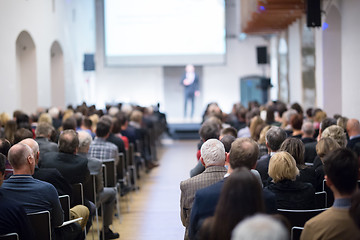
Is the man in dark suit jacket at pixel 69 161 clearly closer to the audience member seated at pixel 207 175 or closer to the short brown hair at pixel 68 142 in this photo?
the short brown hair at pixel 68 142

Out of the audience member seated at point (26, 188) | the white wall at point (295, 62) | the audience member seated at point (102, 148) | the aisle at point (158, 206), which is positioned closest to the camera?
the audience member seated at point (26, 188)

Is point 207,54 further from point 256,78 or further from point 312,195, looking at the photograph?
point 312,195

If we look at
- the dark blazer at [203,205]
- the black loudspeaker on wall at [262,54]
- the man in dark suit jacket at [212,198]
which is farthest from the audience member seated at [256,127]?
the black loudspeaker on wall at [262,54]

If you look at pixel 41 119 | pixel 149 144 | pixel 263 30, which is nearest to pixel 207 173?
pixel 41 119

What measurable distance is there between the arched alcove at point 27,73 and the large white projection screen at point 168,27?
22.6 ft

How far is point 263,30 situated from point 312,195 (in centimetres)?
1599

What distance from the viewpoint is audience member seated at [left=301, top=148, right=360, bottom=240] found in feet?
9.16

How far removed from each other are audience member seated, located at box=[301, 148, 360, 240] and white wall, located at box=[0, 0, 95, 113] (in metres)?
10.2

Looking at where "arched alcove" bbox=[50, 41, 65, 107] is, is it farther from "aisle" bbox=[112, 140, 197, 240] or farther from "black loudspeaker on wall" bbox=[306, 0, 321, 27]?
"black loudspeaker on wall" bbox=[306, 0, 321, 27]

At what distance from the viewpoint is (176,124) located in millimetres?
19641

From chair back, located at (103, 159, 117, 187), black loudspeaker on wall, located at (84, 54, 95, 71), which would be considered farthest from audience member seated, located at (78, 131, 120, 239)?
black loudspeaker on wall, located at (84, 54, 95, 71)

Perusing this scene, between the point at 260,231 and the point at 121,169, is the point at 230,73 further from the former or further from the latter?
the point at 260,231

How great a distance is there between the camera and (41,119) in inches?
367

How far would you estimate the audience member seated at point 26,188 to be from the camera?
164 inches
